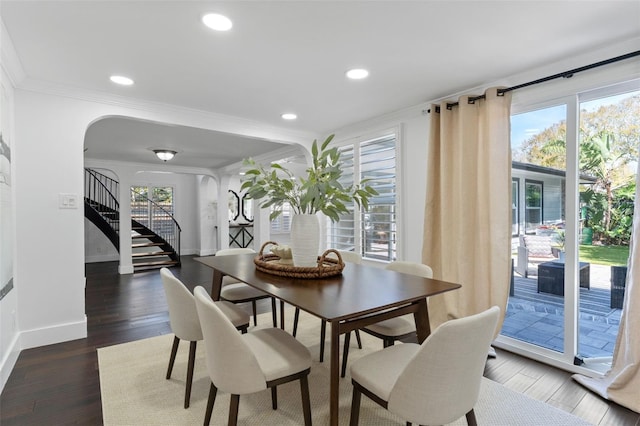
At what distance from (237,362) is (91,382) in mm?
1618

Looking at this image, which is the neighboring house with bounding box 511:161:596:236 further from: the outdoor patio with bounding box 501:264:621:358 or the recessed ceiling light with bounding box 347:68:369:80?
the recessed ceiling light with bounding box 347:68:369:80

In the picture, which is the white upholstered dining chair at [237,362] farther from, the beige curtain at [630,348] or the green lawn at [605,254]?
the green lawn at [605,254]

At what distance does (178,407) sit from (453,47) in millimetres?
2899

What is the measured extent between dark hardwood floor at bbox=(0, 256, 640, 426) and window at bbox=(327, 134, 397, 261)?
1594 millimetres

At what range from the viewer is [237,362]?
139 centimetres

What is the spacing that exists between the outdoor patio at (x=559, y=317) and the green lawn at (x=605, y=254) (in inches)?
2.0

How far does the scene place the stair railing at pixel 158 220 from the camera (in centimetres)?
890

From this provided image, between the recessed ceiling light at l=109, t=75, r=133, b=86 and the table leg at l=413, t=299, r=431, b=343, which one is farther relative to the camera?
the recessed ceiling light at l=109, t=75, r=133, b=86

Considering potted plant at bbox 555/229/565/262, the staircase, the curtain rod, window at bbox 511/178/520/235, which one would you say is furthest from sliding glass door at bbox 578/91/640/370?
the staircase

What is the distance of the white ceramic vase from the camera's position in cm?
210

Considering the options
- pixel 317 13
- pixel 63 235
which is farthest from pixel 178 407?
pixel 317 13

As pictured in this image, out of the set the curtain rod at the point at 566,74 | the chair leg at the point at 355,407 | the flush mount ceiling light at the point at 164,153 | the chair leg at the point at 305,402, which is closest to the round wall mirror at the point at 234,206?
the flush mount ceiling light at the point at 164,153

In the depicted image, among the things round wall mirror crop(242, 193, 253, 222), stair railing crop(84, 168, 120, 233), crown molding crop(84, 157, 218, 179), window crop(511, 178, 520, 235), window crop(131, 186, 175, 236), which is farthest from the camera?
round wall mirror crop(242, 193, 253, 222)

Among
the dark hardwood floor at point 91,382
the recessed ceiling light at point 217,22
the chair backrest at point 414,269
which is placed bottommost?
the dark hardwood floor at point 91,382
